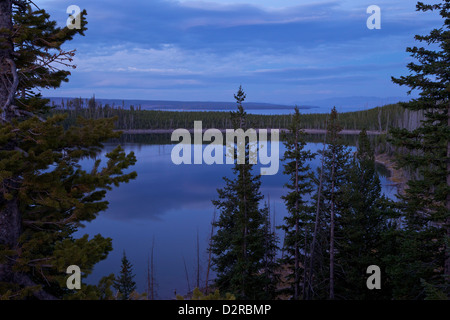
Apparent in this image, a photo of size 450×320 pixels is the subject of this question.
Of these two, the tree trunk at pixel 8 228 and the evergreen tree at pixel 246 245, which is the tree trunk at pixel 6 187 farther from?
the evergreen tree at pixel 246 245

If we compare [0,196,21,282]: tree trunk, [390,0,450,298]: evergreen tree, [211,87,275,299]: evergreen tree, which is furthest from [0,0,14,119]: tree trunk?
[211,87,275,299]: evergreen tree

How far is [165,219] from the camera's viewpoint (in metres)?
65.5

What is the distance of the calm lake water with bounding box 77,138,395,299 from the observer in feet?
140

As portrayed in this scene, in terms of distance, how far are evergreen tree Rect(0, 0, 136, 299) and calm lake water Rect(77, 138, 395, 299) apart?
24990mm

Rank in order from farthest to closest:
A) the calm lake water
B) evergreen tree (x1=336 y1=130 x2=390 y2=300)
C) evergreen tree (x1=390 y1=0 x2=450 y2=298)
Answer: the calm lake water, evergreen tree (x1=336 y1=130 x2=390 y2=300), evergreen tree (x1=390 y1=0 x2=450 y2=298)

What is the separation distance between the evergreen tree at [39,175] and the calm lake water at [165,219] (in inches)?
984

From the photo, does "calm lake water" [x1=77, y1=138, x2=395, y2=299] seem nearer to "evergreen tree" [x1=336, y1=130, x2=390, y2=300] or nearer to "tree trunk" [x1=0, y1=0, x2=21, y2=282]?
"evergreen tree" [x1=336, y1=130, x2=390, y2=300]

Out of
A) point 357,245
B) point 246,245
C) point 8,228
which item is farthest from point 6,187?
A: point 357,245

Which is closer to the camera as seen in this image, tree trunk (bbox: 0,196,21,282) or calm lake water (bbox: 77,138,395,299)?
tree trunk (bbox: 0,196,21,282)

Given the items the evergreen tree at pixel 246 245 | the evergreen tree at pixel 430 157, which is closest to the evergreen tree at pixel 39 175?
the evergreen tree at pixel 430 157

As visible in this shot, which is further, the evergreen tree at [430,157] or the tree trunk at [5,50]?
the evergreen tree at [430,157]

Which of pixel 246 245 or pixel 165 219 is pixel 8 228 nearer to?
pixel 246 245

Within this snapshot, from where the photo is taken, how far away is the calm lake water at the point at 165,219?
42.6 meters
